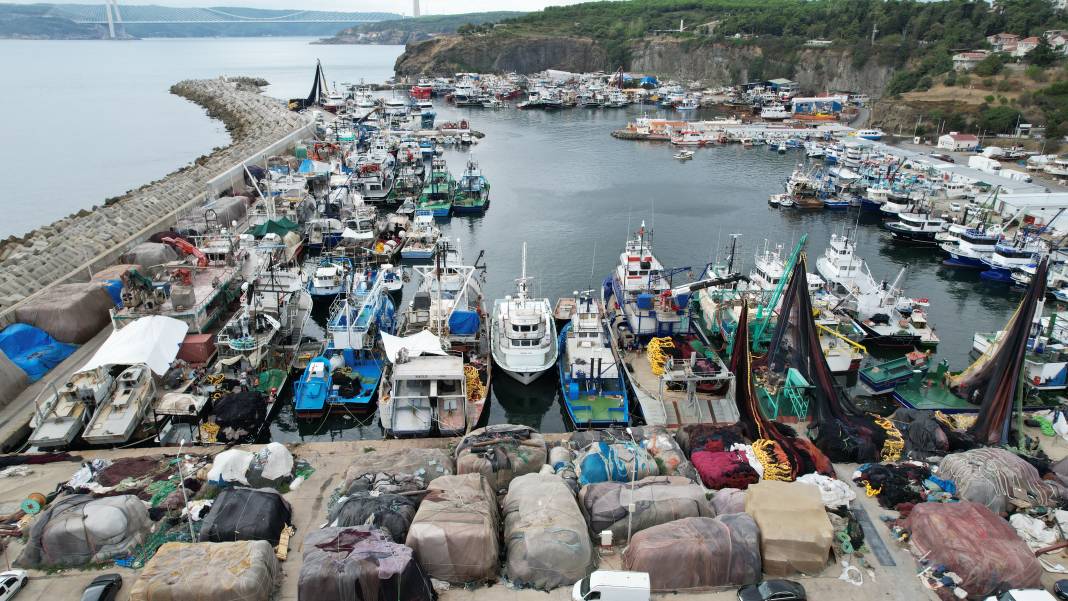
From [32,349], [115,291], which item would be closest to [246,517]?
[32,349]

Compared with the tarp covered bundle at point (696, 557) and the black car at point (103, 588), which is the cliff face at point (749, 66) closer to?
the tarp covered bundle at point (696, 557)

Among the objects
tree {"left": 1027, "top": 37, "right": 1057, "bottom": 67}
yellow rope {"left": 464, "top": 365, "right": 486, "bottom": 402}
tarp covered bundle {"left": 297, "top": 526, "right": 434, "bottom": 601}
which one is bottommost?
yellow rope {"left": 464, "top": 365, "right": 486, "bottom": 402}

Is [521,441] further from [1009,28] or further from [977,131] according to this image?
[1009,28]

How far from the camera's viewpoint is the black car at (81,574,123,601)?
37.3 feet

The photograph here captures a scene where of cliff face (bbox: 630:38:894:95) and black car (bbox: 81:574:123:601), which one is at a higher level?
cliff face (bbox: 630:38:894:95)

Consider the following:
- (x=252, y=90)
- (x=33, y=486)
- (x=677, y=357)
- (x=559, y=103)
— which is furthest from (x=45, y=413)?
(x=252, y=90)

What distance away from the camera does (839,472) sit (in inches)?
637

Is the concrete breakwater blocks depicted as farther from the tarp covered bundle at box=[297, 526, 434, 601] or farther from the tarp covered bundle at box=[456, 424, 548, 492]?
the tarp covered bundle at box=[297, 526, 434, 601]

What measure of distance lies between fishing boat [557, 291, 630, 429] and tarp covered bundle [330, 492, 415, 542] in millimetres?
9579

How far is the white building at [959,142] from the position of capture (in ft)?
226

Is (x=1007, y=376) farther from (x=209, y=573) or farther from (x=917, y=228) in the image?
(x=917, y=228)

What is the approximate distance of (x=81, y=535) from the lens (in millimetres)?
12500

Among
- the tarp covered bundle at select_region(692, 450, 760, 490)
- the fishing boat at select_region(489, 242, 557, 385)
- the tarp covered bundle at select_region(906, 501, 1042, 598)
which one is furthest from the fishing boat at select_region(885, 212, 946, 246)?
the tarp covered bundle at select_region(906, 501, 1042, 598)

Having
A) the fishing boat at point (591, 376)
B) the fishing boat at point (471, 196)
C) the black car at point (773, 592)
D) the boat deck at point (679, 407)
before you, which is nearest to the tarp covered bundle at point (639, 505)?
the black car at point (773, 592)
